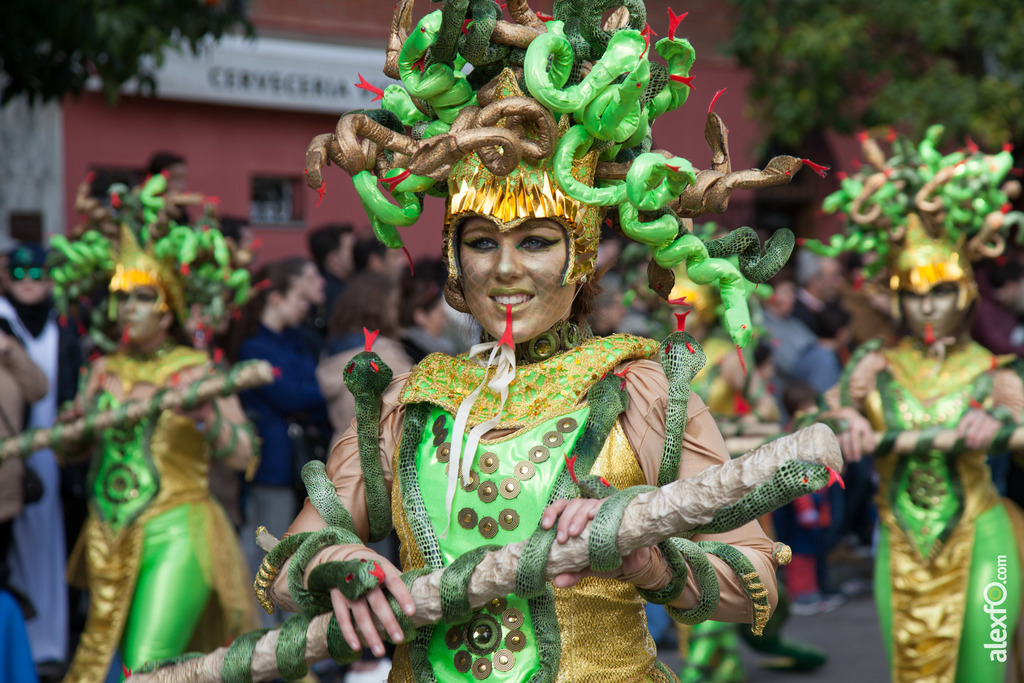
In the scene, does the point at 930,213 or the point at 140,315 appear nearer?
the point at 930,213

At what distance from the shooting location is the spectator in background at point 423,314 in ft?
21.5

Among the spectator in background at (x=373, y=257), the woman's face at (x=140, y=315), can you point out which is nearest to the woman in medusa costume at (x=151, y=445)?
the woman's face at (x=140, y=315)

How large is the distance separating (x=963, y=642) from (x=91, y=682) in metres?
3.61

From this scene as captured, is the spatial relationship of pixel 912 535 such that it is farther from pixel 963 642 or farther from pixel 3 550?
pixel 3 550

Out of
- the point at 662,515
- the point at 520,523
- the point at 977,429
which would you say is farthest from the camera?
the point at 977,429

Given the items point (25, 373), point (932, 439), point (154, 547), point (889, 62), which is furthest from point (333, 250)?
point (889, 62)

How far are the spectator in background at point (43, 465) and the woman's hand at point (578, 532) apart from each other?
4.79m

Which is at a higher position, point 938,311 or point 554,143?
point 554,143

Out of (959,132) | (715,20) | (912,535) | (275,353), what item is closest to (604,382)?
(912,535)

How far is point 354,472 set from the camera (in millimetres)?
2580

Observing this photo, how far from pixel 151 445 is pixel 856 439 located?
9.96ft

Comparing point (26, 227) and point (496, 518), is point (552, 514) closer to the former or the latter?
point (496, 518)

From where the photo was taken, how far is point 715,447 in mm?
2445

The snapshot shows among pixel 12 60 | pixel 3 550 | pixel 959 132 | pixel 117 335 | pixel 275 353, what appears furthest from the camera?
pixel 959 132
